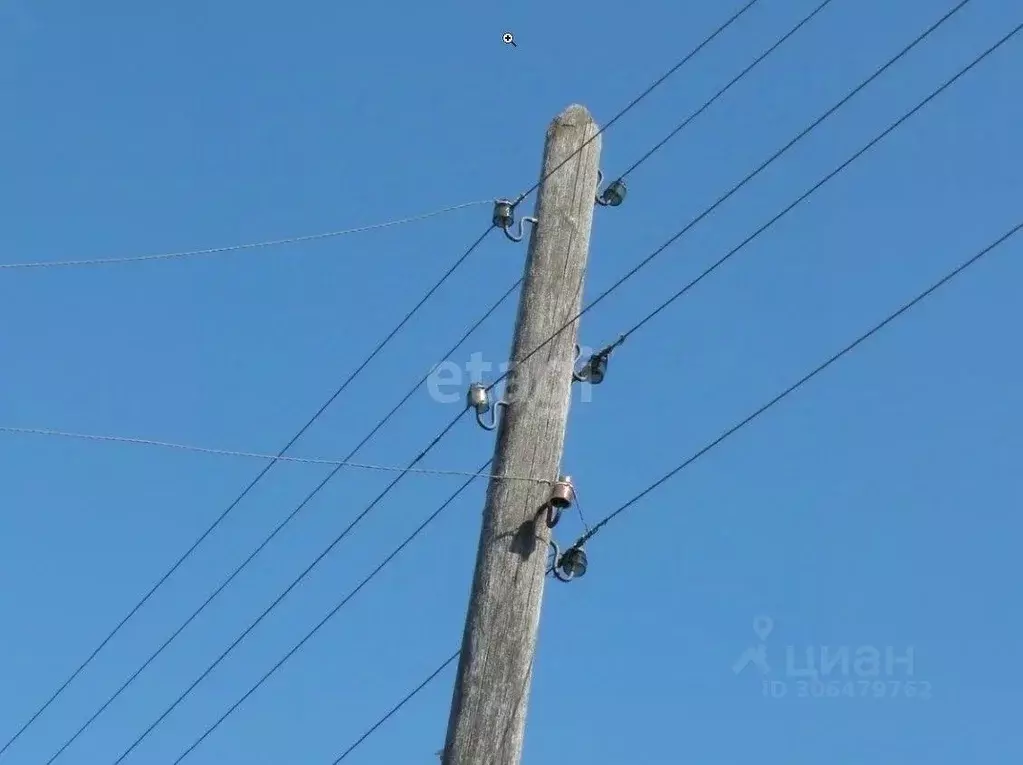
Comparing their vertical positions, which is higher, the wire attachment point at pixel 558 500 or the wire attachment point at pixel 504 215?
the wire attachment point at pixel 504 215

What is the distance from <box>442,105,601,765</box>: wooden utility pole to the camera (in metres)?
6.75

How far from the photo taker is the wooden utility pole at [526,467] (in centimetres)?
675

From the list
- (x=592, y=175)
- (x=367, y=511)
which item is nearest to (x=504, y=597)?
(x=367, y=511)

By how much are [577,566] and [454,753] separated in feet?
3.38

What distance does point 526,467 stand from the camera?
7410 mm

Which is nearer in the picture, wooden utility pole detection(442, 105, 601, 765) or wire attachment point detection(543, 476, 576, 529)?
wooden utility pole detection(442, 105, 601, 765)

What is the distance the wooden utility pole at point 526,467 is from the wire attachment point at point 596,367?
0.10 m

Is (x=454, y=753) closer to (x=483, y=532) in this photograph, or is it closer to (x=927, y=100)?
(x=483, y=532)

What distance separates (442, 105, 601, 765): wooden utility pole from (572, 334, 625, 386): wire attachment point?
10 cm

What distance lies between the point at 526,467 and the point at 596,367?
0.68 metres

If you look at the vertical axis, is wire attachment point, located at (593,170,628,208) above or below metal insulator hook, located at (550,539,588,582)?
above

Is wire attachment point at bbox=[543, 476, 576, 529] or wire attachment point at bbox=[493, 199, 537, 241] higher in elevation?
wire attachment point at bbox=[493, 199, 537, 241]

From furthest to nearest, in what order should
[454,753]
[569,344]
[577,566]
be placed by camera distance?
[569,344], [577,566], [454,753]

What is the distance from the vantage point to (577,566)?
727 centimetres
